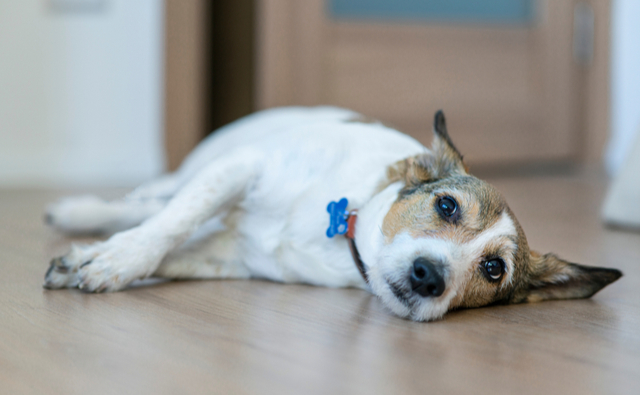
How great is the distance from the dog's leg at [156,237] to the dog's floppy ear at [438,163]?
0.44 metres

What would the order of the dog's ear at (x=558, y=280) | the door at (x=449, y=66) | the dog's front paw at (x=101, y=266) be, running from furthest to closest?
1. the door at (x=449, y=66)
2. the dog's ear at (x=558, y=280)
3. the dog's front paw at (x=101, y=266)

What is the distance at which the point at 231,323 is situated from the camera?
1349mm

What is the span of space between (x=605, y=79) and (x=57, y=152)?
183 inches

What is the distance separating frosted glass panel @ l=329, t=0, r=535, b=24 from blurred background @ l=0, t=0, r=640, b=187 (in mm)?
11

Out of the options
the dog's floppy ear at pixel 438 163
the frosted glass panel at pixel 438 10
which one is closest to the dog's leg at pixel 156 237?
the dog's floppy ear at pixel 438 163

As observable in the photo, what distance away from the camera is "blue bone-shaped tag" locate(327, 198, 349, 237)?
1.67m

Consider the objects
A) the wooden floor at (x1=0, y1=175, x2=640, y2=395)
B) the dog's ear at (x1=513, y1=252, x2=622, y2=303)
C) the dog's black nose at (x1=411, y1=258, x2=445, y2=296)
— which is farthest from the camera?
the dog's ear at (x1=513, y1=252, x2=622, y2=303)

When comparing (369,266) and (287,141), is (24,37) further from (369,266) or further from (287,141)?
(369,266)

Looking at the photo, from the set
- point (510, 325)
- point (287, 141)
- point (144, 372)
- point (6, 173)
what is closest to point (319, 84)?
point (6, 173)

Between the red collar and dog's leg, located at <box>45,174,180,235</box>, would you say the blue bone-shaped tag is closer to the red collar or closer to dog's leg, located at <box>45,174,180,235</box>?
the red collar

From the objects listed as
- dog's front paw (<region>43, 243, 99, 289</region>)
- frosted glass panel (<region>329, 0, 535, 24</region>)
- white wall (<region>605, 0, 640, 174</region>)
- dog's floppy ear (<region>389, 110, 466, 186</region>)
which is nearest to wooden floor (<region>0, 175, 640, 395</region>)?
dog's front paw (<region>43, 243, 99, 289</region>)

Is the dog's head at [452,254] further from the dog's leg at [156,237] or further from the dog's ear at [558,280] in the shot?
the dog's leg at [156,237]

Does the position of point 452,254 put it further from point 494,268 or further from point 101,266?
point 101,266

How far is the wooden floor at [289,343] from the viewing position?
3.41ft
